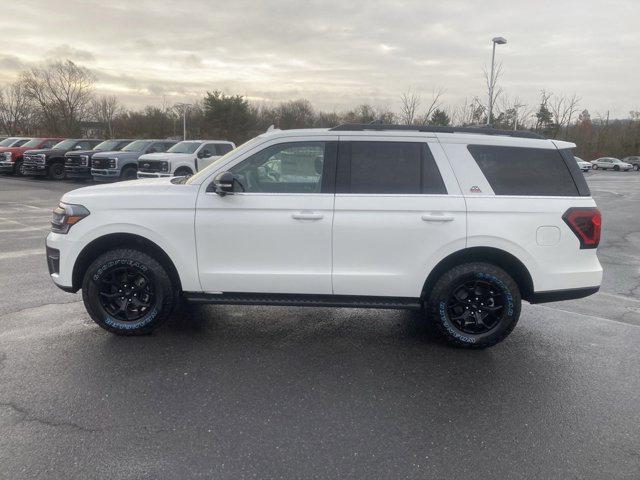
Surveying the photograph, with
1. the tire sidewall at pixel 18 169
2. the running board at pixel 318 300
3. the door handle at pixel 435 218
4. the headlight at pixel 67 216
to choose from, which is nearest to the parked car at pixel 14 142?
the tire sidewall at pixel 18 169

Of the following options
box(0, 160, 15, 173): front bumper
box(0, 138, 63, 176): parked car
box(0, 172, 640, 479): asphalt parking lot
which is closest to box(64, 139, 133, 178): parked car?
box(0, 138, 63, 176): parked car

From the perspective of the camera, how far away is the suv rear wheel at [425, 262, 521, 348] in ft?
14.2

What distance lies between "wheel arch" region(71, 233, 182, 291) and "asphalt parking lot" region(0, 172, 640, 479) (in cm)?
59

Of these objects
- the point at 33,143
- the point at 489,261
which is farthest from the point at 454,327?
the point at 33,143

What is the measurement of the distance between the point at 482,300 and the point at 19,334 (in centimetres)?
427

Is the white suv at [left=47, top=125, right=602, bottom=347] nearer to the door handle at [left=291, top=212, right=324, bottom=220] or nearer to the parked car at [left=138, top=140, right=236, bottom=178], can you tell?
the door handle at [left=291, top=212, right=324, bottom=220]

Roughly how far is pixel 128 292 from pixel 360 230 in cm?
221

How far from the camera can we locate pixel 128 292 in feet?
14.9

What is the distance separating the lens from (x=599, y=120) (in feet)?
244

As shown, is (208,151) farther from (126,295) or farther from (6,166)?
(126,295)

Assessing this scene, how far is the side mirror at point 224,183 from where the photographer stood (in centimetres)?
417

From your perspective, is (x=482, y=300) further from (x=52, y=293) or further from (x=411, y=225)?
(x=52, y=293)

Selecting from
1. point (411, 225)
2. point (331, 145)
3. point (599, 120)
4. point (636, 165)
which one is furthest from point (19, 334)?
point (599, 120)

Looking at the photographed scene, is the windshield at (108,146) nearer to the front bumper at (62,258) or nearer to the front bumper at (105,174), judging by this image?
the front bumper at (105,174)
